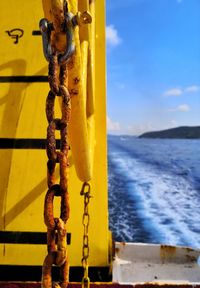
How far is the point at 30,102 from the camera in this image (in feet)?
6.38

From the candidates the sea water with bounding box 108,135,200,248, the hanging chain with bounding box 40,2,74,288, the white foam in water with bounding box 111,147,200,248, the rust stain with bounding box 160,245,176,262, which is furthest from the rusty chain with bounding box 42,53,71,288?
the white foam in water with bounding box 111,147,200,248

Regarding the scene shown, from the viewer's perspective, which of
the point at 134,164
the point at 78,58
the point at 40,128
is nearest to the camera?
the point at 78,58

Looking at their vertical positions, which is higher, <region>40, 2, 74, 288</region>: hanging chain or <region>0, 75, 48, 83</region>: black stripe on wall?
<region>0, 75, 48, 83</region>: black stripe on wall

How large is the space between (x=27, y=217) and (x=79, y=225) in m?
0.26

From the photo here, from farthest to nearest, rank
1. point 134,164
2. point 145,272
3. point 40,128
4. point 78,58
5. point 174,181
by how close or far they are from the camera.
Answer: point 134,164, point 174,181, point 145,272, point 40,128, point 78,58

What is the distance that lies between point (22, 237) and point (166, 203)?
666 centimetres

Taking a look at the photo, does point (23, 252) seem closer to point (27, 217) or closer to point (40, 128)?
point (27, 217)

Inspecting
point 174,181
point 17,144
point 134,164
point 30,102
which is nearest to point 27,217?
point 17,144

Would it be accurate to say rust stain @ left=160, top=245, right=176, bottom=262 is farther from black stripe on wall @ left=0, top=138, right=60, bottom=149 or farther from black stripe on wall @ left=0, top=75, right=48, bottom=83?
black stripe on wall @ left=0, top=75, right=48, bottom=83

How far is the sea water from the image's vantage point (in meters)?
6.27

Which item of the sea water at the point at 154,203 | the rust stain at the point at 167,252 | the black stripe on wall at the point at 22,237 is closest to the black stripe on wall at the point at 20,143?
the black stripe on wall at the point at 22,237

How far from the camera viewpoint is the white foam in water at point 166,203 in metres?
6.39

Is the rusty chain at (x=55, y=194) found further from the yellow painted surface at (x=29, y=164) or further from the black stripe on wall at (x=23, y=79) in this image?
the black stripe on wall at (x=23, y=79)

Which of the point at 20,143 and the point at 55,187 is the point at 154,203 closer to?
the point at 20,143
